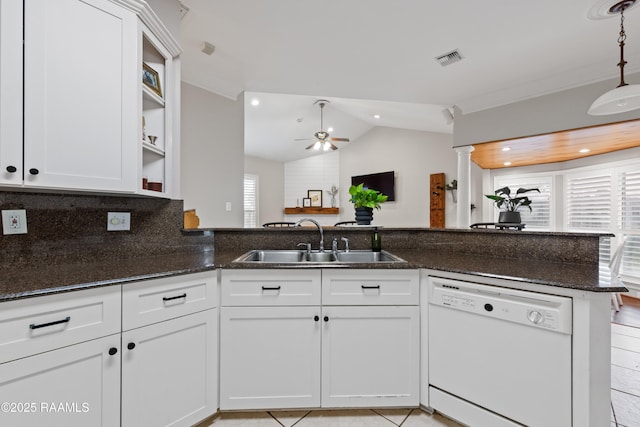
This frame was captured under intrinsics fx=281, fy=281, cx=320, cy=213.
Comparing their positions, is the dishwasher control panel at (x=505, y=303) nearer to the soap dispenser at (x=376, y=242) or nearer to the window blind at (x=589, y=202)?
the soap dispenser at (x=376, y=242)

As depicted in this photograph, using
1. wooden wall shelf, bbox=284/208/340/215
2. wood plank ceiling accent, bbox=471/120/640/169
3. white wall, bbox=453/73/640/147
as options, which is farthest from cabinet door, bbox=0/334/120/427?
wooden wall shelf, bbox=284/208/340/215

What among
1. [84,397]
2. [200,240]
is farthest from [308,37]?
[84,397]

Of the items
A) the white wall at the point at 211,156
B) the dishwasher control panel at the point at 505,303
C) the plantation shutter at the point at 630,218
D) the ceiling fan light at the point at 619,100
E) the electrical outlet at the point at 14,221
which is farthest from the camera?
the plantation shutter at the point at 630,218

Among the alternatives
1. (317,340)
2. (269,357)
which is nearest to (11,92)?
(269,357)

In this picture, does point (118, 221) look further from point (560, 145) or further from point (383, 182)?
point (383, 182)

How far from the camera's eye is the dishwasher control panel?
1156mm

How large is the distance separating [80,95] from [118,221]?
70 cm

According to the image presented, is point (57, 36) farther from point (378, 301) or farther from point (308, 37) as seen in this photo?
point (378, 301)

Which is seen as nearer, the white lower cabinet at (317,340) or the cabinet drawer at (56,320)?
the cabinet drawer at (56,320)

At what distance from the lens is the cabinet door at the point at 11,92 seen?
1061 mm

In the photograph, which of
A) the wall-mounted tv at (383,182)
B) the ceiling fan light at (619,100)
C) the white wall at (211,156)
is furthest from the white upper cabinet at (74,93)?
the wall-mounted tv at (383,182)

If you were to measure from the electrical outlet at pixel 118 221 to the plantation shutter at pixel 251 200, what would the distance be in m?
5.29

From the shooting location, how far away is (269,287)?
1.48 metres

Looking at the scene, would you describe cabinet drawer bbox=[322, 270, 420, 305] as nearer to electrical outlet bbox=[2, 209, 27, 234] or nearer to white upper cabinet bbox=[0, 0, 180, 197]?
white upper cabinet bbox=[0, 0, 180, 197]
